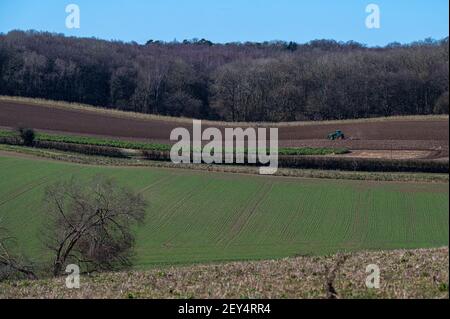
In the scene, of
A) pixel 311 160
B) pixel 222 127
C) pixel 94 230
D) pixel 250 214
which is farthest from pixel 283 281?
pixel 222 127

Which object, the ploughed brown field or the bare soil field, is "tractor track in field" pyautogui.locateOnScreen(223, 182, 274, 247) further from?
the bare soil field

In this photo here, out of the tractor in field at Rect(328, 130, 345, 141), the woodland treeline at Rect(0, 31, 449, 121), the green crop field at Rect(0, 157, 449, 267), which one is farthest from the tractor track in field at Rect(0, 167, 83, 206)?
the woodland treeline at Rect(0, 31, 449, 121)

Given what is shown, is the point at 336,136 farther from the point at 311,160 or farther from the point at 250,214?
the point at 250,214

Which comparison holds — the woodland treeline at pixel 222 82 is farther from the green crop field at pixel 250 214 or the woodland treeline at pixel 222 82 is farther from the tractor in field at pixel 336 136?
the green crop field at pixel 250 214

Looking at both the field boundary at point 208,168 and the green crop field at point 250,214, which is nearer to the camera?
the green crop field at point 250,214

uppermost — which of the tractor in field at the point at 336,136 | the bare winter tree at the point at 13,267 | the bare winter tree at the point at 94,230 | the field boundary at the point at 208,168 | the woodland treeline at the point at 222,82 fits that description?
the woodland treeline at the point at 222,82

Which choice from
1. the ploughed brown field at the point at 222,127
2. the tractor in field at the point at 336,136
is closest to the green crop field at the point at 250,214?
the ploughed brown field at the point at 222,127

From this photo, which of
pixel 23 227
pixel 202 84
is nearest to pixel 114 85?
pixel 202 84
